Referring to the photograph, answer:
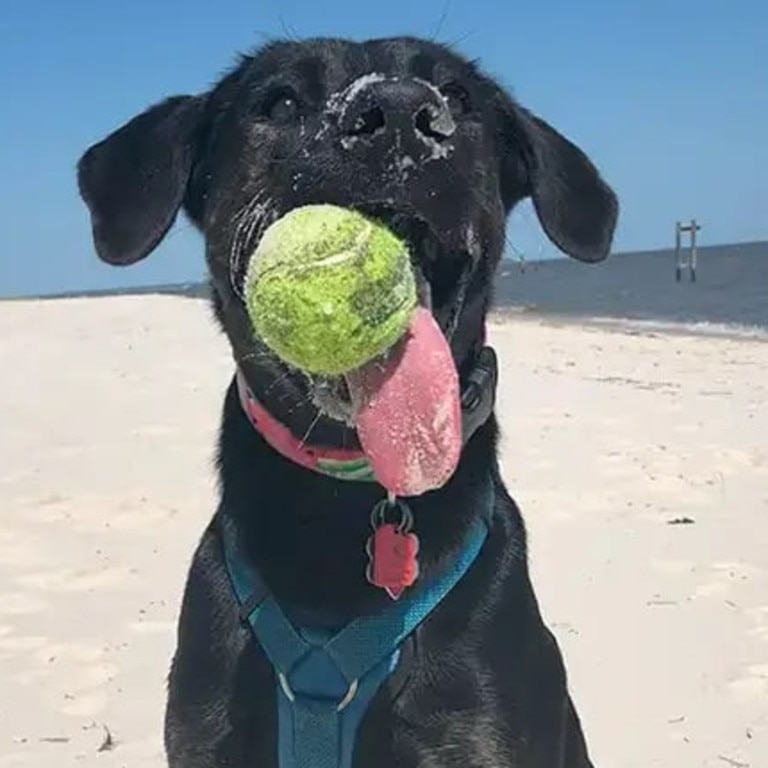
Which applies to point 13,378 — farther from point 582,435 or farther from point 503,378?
point 582,435

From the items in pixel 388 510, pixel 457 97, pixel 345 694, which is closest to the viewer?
pixel 345 694

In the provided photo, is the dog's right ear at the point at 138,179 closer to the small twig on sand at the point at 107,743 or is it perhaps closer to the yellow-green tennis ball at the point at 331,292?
the yellow-green tennis ball at the point at 331,292

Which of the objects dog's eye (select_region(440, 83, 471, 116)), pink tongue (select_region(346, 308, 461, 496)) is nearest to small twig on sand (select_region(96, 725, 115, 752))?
pink tongue (select_region(346, 308, 461, 496))

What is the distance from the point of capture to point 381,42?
3328 mm

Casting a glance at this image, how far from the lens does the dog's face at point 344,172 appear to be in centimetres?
269

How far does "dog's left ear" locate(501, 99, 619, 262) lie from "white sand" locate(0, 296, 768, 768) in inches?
37.4

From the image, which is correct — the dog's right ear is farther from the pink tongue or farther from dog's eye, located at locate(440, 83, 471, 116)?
the pink tongue

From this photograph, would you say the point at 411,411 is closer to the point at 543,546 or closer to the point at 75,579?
the point at 75,579

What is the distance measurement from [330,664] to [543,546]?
3557 mm

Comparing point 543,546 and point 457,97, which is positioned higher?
point 457,97

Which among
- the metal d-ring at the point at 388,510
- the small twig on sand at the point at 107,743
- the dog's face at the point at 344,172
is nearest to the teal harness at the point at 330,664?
the metal d-ring at the point at 388,510

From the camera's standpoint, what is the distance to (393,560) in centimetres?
293

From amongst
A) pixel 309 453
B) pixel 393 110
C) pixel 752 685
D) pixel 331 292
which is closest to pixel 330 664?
pixel 309 453

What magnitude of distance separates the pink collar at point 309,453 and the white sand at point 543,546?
50.5 inches
